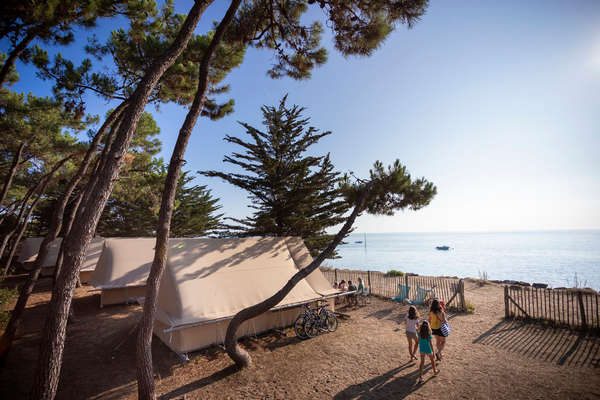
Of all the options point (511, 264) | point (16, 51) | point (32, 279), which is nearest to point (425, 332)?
point (32, 279)

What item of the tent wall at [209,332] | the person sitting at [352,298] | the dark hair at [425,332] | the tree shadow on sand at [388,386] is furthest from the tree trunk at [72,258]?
the person sitting at [352,298]

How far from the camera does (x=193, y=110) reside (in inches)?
209

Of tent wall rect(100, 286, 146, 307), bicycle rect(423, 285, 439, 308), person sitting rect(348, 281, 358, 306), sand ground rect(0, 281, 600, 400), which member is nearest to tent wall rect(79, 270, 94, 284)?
tent wall rect(100, 286, 146, 307)

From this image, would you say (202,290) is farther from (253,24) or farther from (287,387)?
(253,24)

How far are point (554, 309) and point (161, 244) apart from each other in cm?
1179

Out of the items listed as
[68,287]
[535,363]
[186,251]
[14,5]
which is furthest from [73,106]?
[535,363]

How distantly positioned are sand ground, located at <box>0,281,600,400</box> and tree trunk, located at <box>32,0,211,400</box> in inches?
91.2

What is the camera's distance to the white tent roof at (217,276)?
22.4ft

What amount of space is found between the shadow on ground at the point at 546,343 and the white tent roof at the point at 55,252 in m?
16.2

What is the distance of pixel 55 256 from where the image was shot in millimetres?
19062

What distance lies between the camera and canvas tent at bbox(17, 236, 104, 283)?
15.4m

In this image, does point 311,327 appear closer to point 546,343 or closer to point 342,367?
point 342,367

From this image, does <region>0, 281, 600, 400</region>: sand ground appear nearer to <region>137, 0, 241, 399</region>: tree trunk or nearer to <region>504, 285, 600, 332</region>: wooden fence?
<region>504, 285, 600, 332</region>: wooden fence

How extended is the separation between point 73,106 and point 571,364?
48.2ft
